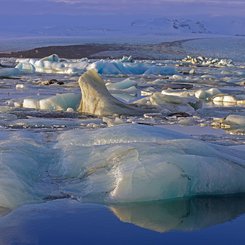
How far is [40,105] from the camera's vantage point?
915cm

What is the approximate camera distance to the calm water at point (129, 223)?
3064mm

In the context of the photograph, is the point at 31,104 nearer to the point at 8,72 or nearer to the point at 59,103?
the point at 59,103

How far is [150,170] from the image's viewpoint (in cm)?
384

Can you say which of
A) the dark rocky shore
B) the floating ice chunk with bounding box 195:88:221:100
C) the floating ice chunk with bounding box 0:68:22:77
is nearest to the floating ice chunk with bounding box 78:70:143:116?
the floating ice chunk with bounding box 195:88:221:100

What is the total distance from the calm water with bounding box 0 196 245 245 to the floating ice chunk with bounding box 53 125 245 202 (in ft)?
0.40

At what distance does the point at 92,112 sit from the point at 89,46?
4022 centimetres

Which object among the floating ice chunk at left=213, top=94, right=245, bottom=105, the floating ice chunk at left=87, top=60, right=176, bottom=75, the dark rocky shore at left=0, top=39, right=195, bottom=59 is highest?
the floating ice chunk at left=213, top=94, right=245, bottom=105

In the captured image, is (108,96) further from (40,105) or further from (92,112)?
(40,105)

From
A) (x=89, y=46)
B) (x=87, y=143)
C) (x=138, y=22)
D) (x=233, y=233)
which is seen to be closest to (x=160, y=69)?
(x=87, y=143)

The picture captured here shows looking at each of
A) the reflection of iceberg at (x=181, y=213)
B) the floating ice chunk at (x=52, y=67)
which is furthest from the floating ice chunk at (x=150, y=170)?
the floating ice chunk at (x=52, y=67)

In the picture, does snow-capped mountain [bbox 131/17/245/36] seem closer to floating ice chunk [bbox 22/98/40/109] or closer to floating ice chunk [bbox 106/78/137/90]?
floating ice chunk [bbox 106/78/137/90]

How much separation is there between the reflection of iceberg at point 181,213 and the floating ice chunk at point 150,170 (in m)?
0.10

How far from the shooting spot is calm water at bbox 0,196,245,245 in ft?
10.1

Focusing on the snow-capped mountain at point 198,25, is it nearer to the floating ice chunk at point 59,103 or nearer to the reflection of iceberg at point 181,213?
the floating ice chunk at point 59,103
